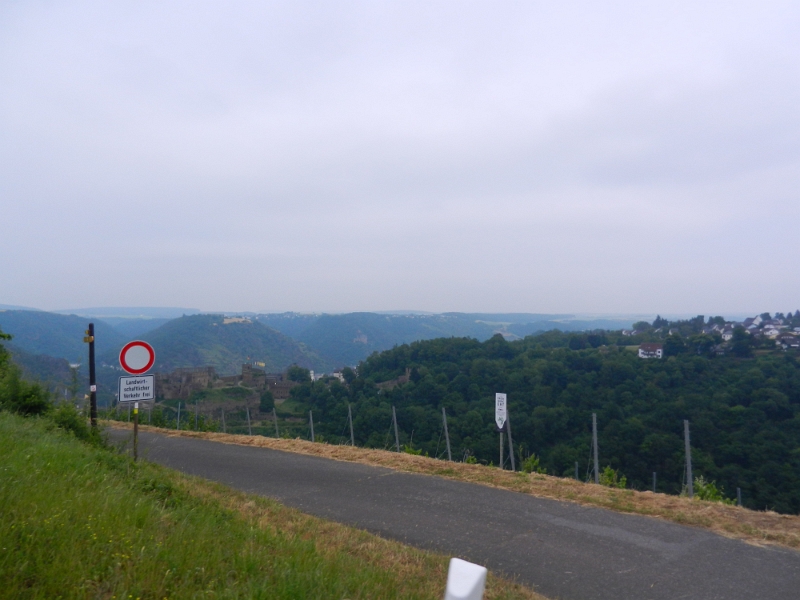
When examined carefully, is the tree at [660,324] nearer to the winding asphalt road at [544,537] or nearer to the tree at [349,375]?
the tree at [349,375]

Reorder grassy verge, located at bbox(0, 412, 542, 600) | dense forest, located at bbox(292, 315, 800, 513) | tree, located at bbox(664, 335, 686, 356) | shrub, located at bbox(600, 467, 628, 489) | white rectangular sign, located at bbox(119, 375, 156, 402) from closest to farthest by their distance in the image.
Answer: grassy verge, located at bbox(0, 412, 542, 600) < white rectangular sign, located at bbox(119, 375, 156, 402) < shrub, located at bbox(600, 467, 628, 489) < dense forest, located at bbox(292, 315, 800, 513) < tree, located at bbox(664, 335, 686, 356)

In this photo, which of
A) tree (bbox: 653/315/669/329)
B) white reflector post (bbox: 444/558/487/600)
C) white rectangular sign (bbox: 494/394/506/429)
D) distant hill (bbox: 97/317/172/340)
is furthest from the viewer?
distant hill (bbox: 97/317/172/340)

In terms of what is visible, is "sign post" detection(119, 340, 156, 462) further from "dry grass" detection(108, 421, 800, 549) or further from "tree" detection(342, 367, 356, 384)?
"tree" detection(342, 367, 356, 384)

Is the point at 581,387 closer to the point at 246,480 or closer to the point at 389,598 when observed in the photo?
the point at 246,480

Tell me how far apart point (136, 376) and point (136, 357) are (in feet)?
0.93

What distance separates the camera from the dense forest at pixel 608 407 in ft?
64.9

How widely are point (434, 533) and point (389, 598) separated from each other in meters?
2.66

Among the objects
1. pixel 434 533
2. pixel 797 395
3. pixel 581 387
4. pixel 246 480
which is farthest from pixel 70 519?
pixel 797 395

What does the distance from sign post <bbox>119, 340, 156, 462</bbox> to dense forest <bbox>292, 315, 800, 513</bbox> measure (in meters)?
8.36

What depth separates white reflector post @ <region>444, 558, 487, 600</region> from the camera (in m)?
1.91

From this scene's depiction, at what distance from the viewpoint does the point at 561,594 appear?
15.7 ft

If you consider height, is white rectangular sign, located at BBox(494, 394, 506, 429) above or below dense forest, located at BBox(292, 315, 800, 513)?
above

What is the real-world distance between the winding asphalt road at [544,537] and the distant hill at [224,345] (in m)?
47.6

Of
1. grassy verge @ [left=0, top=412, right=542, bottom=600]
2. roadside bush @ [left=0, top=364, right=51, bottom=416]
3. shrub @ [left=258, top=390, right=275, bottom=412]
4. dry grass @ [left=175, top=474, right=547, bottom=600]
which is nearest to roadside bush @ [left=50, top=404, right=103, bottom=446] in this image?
roadside bush @ [left=0, top=364, right=51, bottom=416]
